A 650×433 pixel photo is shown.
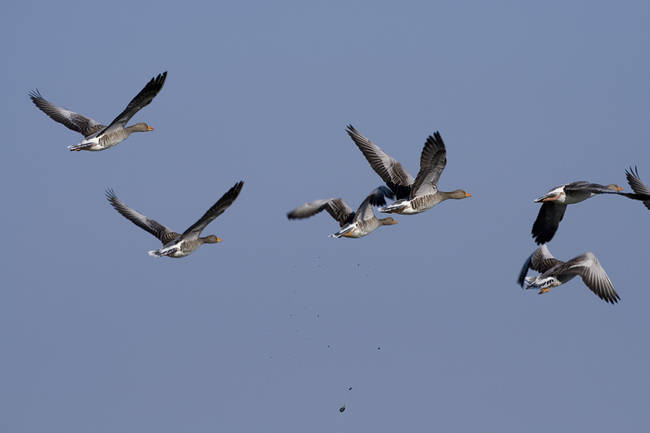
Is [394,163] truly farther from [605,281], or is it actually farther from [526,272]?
[605,281]

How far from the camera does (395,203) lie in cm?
2542

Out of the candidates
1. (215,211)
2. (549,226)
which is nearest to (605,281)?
(549,226)

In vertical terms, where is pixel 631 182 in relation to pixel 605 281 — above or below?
above

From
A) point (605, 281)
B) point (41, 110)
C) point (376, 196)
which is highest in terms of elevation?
point (41, 110)

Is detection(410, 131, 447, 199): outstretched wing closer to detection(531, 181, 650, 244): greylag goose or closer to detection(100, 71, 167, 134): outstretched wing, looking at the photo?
detection(531, 181, 650, 244): greylag goose

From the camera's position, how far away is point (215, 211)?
2269cm

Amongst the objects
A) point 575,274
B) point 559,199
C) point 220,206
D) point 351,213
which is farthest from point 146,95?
point 575,274

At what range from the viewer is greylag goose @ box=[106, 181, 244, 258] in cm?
2220

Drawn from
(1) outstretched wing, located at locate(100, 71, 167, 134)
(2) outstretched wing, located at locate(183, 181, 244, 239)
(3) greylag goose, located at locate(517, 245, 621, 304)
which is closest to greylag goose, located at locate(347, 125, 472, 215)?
(3) greylag goose, located at locate(517, 245, 621, 304)

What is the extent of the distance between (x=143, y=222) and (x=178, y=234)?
7.81ft

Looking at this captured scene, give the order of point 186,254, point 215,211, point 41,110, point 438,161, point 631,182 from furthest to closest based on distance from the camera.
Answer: point 41,110
point 631,182
point 186,254
point 438,161
point 215,211

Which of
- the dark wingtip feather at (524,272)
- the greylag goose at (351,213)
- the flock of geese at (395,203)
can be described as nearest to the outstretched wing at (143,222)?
the flock of geese at (395,203)

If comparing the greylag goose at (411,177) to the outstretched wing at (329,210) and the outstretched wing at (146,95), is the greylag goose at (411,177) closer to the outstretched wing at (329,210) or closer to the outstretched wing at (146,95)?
the outstretched wing at (329,210)

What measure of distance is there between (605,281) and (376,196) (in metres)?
6.20
